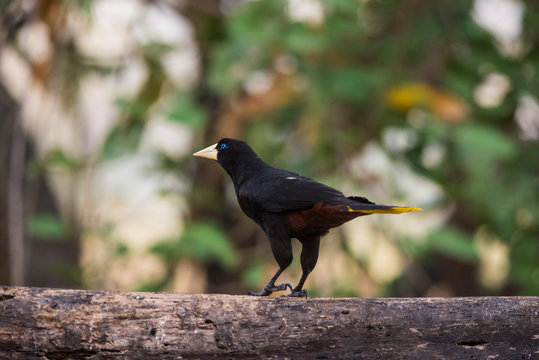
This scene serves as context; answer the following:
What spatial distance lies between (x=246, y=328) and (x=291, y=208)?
40 centimetres

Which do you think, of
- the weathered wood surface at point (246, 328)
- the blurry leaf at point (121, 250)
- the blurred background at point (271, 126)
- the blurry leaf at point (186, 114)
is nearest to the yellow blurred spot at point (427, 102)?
the blurred background at point (271, 126)

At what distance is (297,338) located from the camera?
1.98 meters

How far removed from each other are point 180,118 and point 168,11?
1987mm

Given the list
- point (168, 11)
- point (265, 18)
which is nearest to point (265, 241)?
point (265, 18)

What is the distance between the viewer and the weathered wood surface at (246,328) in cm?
195

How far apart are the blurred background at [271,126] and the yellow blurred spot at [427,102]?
0.01m

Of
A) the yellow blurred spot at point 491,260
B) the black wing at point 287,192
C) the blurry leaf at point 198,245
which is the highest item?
the yellow blurred spot at point 491,260

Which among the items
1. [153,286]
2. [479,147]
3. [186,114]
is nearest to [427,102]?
[479,147]

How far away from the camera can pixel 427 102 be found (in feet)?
13.0

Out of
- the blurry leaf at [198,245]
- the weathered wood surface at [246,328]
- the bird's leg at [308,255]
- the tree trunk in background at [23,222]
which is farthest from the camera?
the blurry leaf at [198,245]

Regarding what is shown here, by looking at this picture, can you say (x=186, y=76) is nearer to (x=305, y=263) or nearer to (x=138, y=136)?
(x=138, y=136)

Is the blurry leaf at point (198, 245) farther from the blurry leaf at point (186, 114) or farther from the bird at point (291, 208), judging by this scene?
the bird at point (291, 208)

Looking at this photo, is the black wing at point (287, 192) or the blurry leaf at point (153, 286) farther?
the blurry leaf at point (153, 286)

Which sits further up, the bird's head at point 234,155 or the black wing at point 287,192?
the bird's head at point 234,155
